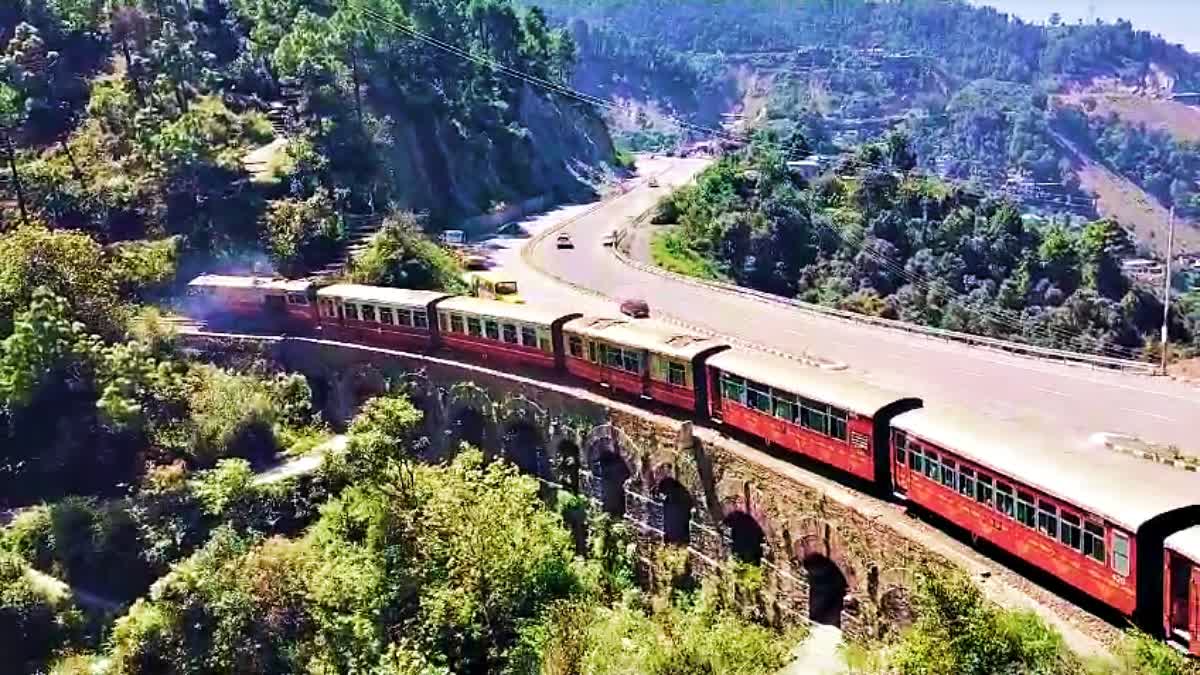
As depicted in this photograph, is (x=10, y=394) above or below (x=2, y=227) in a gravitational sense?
below

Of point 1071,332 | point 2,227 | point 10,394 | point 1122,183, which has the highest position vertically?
point 2,227

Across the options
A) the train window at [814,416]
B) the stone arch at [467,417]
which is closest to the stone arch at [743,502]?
the train window at [814,416]

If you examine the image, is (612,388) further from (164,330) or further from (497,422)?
(164,330)

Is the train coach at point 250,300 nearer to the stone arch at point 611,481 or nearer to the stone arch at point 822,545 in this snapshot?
the stone arch at point 611,481

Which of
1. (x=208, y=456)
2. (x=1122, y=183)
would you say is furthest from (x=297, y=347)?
(x=1122, y=183)

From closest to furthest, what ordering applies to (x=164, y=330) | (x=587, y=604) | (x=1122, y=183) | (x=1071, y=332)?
1. (x=587, y=604)
2. (x=164, y=330)
3. (x=1071, y=332)
4. (x=1122, y=183)

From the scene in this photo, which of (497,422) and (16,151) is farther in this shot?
(16,151)

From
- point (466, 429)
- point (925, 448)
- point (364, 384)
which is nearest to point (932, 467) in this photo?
point (925, 448)
